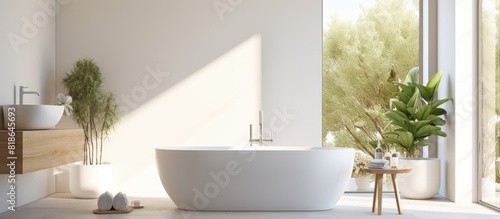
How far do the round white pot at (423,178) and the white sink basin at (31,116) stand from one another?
11.0 feet

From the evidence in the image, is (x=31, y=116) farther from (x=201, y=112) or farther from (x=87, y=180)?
(x=201, y=112)

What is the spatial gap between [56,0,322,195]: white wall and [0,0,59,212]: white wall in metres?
0.29

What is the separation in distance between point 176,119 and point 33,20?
1.72 m

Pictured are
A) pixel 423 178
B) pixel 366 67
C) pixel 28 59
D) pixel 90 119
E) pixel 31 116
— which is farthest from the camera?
pixel 366 67

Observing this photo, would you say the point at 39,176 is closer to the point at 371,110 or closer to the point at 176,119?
the point at 176,119

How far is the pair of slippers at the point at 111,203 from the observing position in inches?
241

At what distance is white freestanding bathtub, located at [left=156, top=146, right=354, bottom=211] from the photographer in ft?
19.4

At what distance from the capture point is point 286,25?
7680 millimetres

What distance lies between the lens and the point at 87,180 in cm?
712

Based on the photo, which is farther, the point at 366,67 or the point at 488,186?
the point at 366,67

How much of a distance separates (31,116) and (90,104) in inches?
56.3

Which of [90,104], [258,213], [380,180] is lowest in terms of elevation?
[258,213]

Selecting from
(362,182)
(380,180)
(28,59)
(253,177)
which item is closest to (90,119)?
(28,59)

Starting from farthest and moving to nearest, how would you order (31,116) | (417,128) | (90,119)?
1. (90,119)
2. (417,128)
3. (31,116)
